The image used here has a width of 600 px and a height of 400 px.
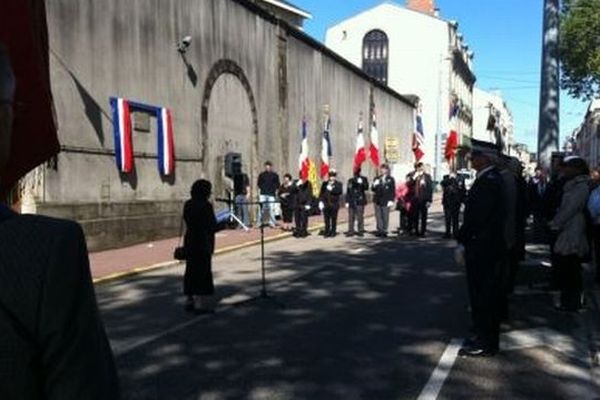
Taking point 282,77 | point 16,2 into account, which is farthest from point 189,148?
point 16,2

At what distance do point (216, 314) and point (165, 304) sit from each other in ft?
3.95

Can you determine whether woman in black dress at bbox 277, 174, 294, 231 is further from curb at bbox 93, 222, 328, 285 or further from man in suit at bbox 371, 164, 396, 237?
man in suit at bbox 371, 164, 396, 237

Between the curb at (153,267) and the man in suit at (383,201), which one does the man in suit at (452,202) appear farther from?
the curb at (153,267)

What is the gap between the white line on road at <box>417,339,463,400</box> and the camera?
6.64 meters

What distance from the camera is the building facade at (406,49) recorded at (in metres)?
75.6

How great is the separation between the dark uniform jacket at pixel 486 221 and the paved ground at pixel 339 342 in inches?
38.2

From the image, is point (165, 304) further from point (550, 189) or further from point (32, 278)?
point (32, 278)

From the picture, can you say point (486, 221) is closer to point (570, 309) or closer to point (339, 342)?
point (339, 342)

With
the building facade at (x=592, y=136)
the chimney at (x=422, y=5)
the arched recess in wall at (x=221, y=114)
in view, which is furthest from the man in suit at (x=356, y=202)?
the chimney at (x=422, y=5)

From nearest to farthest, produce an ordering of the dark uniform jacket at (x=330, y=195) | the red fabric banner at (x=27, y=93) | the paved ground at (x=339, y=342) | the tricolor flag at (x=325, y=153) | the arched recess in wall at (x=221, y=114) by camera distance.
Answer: the red fabric banner at (x=27, y=93) < the paved ground at (x=339, y=342) < the dark uniform jacket at (x=330, y=195) < the arched recess in wall at (x=221, y=114) < the tricolor flag at (x=325, y=153)

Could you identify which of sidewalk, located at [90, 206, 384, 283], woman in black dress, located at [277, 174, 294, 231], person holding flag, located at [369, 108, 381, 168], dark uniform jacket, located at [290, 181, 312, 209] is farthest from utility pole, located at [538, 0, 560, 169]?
person holding flag, located at [369, 108, 381, 168]

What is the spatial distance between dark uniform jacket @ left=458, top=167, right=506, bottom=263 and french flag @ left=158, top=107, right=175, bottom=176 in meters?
13.7

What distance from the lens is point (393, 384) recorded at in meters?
6.95

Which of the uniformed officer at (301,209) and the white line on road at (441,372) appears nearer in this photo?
the white line on road at (441,372)
